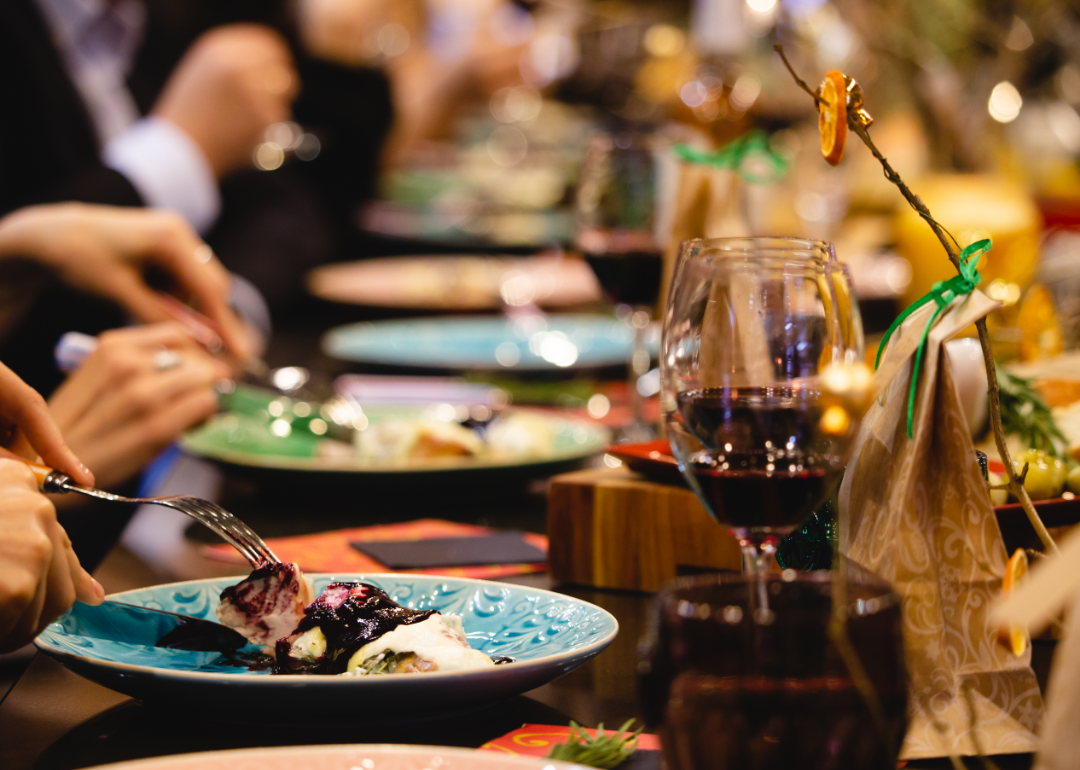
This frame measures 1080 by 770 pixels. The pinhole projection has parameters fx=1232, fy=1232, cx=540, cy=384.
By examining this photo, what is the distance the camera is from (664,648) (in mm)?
453

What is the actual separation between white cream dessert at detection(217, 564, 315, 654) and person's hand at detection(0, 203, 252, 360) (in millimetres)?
867

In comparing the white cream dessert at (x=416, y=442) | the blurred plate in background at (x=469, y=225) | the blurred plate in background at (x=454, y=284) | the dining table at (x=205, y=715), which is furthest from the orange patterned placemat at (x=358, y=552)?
the blurred plate in background at (x=469, y=225)

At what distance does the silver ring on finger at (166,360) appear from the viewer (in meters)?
1.24

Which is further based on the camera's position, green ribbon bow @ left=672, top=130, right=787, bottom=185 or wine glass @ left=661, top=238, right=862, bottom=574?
green ribbon bow @ left=672, top=130, right=787, bottom=185

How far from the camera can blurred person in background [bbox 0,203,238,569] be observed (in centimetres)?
120

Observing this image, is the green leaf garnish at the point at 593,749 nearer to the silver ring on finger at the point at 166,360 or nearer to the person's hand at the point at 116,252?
the silver ring on finger at the point at 166,360

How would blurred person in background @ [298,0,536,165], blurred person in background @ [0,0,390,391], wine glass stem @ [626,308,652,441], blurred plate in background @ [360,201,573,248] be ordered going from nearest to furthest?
1. wine glass stem @ [626,308,652,441]
2. blurred person in background @ [0,0,390,391]
3. blurred plate in background @ [360,201,573,248]
4. blurred person in background @ [298,0,536,165]

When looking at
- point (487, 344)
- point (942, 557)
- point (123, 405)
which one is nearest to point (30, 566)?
point (942, 557)

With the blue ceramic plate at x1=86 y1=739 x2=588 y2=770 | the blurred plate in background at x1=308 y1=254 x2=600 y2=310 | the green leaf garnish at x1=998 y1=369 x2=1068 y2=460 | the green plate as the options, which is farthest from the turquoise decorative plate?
the blurred plate in background at x1=308 y1=254 x2=600 y2=310

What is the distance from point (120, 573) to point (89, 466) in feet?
0.97

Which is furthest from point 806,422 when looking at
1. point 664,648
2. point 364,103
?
point 364,103

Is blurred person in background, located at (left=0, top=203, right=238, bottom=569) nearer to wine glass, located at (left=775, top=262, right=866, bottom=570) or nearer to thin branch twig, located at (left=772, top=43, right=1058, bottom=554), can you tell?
wine glass, located at (left=775, top=262, right=866, bottom=570)

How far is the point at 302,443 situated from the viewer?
1329 mm

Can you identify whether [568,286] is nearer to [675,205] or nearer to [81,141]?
[81,141]
